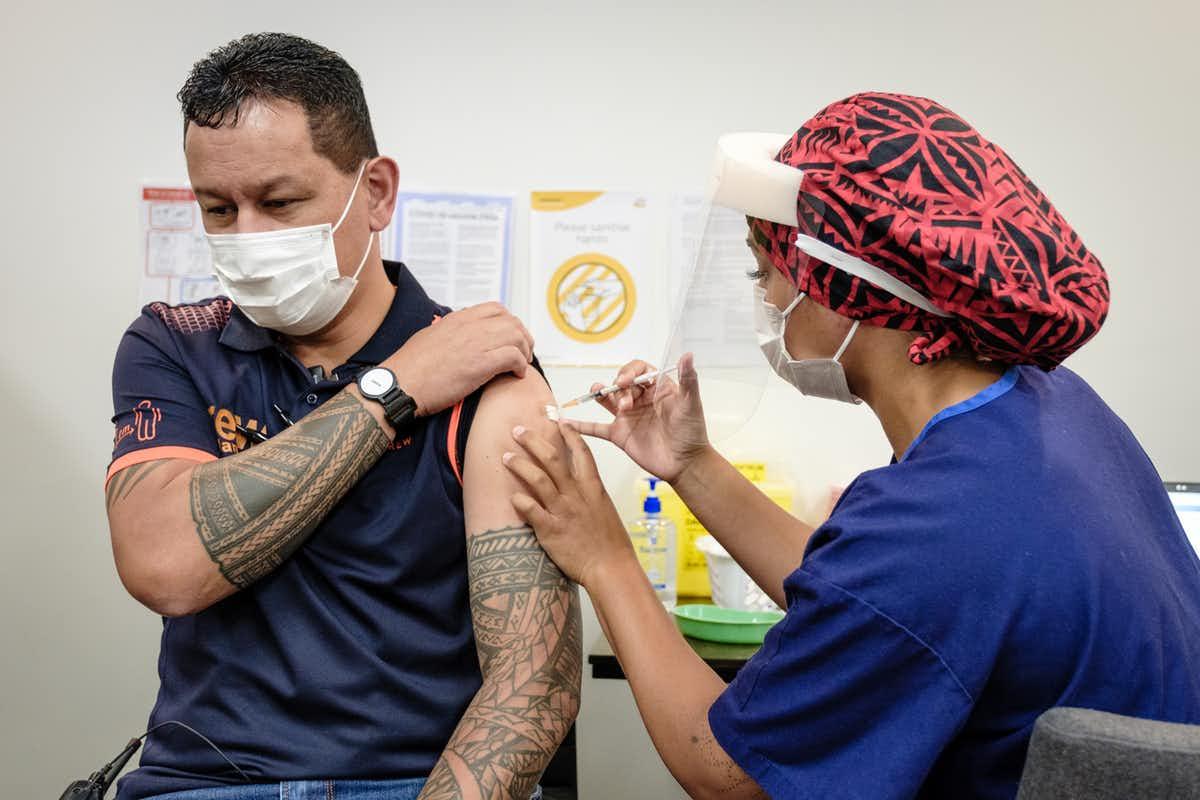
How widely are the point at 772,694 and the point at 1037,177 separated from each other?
79.2 inches

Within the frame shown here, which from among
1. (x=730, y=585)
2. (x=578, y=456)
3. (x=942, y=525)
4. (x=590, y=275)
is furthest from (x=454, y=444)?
(x=590, y=275)

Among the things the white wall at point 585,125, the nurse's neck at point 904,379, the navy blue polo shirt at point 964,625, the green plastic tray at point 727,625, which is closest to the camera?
the navy blue polo shirt at point 964,625

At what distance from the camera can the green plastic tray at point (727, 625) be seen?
83.3 inches

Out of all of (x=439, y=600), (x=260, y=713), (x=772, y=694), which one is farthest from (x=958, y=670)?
(x=260, y=713)

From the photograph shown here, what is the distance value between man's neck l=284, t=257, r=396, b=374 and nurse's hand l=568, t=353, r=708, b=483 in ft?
1.17

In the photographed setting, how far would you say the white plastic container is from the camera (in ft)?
7.59

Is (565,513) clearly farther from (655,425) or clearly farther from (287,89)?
(287,89)

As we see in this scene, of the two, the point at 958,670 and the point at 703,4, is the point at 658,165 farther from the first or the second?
the point at 958,670

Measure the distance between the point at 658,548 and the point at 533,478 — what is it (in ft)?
3.66

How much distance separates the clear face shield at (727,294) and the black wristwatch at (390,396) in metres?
0.37

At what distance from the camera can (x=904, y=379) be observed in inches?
45.1

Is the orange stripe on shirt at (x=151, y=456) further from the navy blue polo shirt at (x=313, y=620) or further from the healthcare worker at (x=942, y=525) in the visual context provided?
the healthcare worker at (x=942, y=525)

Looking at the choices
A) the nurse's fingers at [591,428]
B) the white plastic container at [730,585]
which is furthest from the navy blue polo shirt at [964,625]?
the white plastic container at [730,585]

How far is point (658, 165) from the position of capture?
8.41 ft
